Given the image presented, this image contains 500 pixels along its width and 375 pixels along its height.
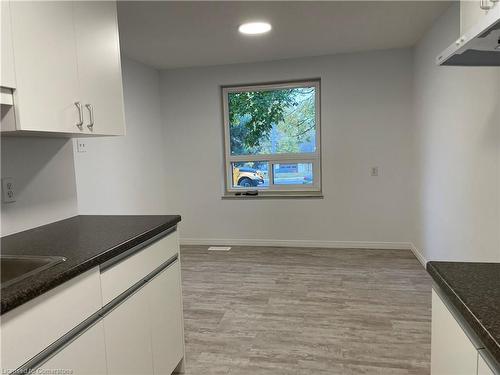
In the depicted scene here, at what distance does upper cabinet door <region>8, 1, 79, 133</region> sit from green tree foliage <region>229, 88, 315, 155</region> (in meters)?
3.10

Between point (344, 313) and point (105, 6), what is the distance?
2557 mm

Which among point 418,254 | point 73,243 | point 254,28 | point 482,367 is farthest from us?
point 418,254

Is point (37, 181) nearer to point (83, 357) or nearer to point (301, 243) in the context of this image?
point (83, 357)

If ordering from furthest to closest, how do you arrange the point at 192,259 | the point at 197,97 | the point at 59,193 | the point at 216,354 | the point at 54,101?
the point at 197,97 → the point at 192,259 → the point at 216,354 → the point at 59,193 → the point at 54,101

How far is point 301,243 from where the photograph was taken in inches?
181

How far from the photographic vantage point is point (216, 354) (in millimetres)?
2277

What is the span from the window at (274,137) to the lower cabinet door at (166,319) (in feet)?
9.17

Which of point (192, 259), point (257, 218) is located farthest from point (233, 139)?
point (192, 259)

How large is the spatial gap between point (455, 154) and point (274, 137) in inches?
88.3

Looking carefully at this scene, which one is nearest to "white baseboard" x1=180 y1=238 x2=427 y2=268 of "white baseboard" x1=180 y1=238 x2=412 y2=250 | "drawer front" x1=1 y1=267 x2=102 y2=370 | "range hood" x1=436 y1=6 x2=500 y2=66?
"white baseboard" x1=180 y1=238 x2=412 y2=250

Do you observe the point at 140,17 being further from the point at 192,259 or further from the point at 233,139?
the point at 192,259

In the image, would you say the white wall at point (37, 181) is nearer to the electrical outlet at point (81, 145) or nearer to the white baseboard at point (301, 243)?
the electrical outlet at point (81, 145)

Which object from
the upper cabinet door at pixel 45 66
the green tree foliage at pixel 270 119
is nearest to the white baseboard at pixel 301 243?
the green tree foliage at pixel 270 119

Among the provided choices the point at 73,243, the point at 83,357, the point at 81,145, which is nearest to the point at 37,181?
the point at 73,243
